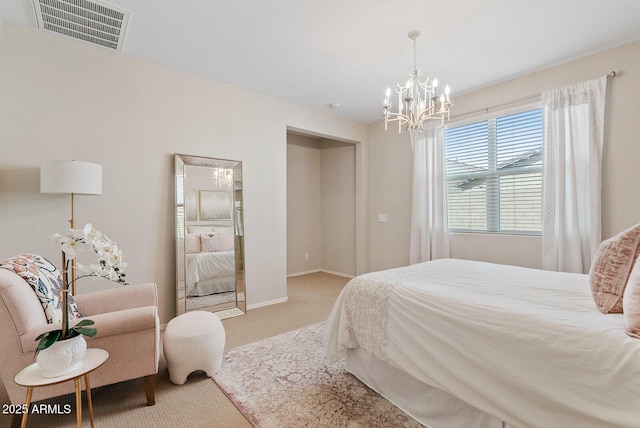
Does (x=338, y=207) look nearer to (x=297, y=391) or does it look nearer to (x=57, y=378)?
(x=297, y=391)

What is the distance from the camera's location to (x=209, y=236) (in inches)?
128

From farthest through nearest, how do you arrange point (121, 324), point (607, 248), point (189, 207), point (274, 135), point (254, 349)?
point (274, 135)
point (189, 207)
point (254, 349)
point (121, 324)
point (607, 248)

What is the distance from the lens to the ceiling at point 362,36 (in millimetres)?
2109

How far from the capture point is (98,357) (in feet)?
4.84

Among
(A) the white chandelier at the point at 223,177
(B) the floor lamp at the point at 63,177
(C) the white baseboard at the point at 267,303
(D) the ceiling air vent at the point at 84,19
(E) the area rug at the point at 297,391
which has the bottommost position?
(E) the area rug at the point at 297,391

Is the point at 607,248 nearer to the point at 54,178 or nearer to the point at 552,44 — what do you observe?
the point at 552,44

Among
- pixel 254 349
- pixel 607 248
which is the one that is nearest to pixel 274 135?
pixel 254 349

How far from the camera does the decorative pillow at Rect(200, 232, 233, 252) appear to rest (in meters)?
3.23

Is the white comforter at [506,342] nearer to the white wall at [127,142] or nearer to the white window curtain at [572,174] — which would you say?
the white window curtain at [572,174]

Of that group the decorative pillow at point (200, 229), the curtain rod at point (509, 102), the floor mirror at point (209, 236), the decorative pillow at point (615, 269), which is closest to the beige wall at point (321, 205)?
the curtain rod at point (509, 102)

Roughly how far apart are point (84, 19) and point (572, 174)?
4481 millimetres

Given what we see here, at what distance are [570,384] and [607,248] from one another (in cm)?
73

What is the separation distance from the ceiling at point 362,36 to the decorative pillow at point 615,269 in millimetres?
1793

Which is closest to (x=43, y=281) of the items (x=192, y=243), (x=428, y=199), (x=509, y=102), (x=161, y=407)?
(x=161, y=407)
